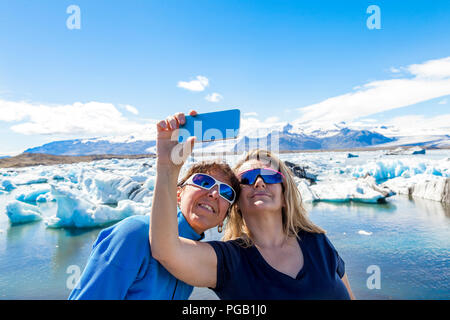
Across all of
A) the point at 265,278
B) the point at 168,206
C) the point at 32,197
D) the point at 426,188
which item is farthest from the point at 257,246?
the point at 32,197

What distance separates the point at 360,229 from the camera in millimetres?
6773

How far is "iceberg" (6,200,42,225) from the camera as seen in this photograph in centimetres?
823

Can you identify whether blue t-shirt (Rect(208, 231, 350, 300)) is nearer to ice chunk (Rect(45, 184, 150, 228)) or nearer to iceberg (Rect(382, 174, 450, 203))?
ice chunk (Rect(45, 184, 150, 228))

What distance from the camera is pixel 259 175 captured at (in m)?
1.65

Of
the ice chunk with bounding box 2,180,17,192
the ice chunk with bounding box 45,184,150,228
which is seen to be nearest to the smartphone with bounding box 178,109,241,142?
the ice chunk with bounding box 45,184,150,228

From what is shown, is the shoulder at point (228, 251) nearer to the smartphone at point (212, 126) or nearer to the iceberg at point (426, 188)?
the smartphone at point (212, 126)

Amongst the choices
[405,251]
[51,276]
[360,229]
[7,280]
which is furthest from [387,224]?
[7,280]

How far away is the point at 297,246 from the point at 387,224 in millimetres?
6670

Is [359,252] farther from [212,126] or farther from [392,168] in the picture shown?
[392,168]

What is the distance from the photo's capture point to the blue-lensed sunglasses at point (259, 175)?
1645 millimetres

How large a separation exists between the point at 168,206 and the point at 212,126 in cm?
36

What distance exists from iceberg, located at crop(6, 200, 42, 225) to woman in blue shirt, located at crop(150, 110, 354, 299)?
9.01 meters

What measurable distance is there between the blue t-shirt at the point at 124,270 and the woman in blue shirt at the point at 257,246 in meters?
0.05

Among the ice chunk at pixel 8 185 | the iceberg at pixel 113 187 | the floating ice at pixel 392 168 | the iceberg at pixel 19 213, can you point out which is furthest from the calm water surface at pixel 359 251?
the ice chunk at pixel 8 185
